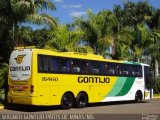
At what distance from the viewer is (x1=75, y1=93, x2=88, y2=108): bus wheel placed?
2197 cm

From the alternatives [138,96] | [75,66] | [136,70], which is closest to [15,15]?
[75,66]

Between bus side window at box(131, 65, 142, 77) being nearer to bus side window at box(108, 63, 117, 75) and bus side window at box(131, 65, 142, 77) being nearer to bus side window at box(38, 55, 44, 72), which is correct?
bus side window at box(108, 63, 117, 75)

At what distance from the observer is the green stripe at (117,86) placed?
981 inches

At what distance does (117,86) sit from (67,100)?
4.87 meters

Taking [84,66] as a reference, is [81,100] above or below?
below

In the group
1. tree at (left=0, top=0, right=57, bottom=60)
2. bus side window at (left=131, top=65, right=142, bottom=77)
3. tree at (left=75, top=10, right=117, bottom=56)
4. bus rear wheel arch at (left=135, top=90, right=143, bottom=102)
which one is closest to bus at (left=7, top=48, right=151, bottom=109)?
bus side window at (left=131, top=65, right=142, bottom=77)

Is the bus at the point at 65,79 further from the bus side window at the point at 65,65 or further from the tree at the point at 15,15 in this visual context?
the tree at the point at 15,15

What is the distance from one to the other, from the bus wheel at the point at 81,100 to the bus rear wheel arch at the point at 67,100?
281 mm

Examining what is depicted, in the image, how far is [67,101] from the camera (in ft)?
70.0

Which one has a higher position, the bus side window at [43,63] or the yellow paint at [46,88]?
the bus side window at [43,63]

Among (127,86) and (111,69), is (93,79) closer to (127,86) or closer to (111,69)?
(111,69)

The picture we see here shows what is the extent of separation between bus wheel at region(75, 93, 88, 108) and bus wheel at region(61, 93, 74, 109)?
0.35 meters

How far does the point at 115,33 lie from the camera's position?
36.9 metres

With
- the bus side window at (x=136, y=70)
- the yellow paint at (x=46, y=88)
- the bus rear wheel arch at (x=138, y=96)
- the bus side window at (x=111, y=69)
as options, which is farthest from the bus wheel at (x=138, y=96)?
the yellow paint at (x=46, y=88)
